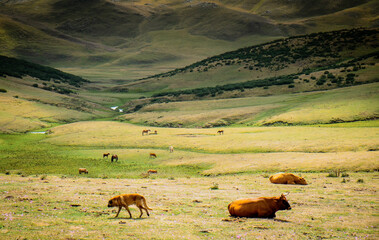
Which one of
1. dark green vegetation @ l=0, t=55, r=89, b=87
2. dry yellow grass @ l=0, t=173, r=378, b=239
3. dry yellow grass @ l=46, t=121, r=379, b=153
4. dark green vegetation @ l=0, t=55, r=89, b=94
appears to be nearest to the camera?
dry yellow grass @ l=0, t=173, r=378, b=239

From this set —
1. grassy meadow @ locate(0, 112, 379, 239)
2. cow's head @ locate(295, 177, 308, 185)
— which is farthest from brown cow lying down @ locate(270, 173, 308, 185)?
grassy meadow @ locate(0, 112, 379, 239)

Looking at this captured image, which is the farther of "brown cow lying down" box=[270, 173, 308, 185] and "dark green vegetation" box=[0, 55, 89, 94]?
"dark green vegetation" box=[0, 55, 89, 94]

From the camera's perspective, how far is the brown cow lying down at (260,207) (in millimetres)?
13184

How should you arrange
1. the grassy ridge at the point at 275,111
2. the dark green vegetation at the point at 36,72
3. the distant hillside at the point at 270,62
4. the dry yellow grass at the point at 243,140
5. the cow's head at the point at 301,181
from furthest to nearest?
the dark green vegetation at the point at 36,72 < the distant hillside at the point at 270,62 < the grassy ridge at the point at 275,111 < the dry yellow grass at the point at 243,140 < the cow's head at the point at 301,181

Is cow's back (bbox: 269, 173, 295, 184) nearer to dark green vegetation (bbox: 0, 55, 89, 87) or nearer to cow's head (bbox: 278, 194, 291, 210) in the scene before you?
cow's head (bbox: 278, 194, 291, 210)

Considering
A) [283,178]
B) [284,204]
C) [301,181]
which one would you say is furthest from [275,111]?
[284,204]

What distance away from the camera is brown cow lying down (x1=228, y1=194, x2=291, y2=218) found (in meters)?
13.2

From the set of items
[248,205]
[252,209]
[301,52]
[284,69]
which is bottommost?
[252,209]

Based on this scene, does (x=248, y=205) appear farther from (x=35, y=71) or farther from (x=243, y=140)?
(x=35, y=71)

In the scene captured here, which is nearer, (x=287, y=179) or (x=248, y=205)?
(x=248, y=205)

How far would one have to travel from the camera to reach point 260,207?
13.2m

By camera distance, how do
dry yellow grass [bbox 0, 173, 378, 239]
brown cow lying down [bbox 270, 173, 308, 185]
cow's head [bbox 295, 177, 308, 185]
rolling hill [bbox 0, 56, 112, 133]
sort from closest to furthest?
dry yellow grass [bbox 0, 173, 378, 239], cow's head [bbox 295, 177, 308, 185], brown cow lying down [bbox 270, 173, 308, 185], rolling hill [bbox 0, 56, 112, 133]

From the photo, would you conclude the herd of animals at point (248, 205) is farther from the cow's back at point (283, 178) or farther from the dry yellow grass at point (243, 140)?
the dry yellow grass at point (243, 140)

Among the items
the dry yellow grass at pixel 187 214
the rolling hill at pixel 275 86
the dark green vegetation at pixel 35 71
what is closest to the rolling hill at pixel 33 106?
the dark green vegetation at pixel 35 71
